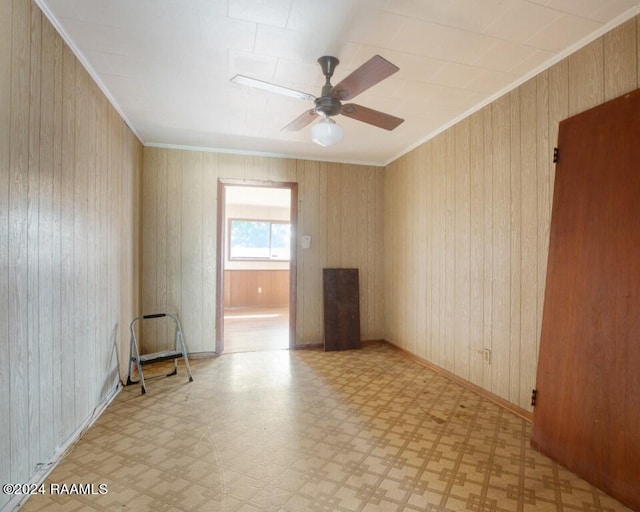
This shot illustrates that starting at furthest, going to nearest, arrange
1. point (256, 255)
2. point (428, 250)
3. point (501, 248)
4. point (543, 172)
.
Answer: point (256, 255)
point (428, 250)
point (501, 248)
point (543, 172)

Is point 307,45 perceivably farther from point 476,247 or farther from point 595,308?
point 595,308

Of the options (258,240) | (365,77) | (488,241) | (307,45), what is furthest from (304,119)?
(258,240)

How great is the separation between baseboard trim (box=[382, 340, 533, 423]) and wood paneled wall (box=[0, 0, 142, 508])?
3183mm

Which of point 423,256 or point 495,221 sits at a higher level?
point 495,221

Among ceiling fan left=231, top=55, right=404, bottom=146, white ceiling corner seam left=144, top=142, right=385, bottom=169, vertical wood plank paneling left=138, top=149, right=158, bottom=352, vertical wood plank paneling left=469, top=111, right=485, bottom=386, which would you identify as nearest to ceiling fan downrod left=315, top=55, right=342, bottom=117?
ceiling fan left=231, top=55, right=404, bottom=146

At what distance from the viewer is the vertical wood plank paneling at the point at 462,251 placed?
3.06 meters

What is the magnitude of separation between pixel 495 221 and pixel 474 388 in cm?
155

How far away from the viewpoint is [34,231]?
167 centimetres

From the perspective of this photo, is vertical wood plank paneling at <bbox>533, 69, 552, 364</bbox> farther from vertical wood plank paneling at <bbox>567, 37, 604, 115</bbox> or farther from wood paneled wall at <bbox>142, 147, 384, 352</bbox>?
wood paneled wall at <bbox>142, 147, 384, 352</bbox>

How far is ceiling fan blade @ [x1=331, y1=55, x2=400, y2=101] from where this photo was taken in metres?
1.66

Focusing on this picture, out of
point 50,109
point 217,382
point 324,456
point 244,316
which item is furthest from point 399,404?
point 244,316

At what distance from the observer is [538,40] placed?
2.02 m

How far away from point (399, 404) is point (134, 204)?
11.2 ft

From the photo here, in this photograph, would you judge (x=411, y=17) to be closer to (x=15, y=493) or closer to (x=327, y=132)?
(x=327, y=132)
